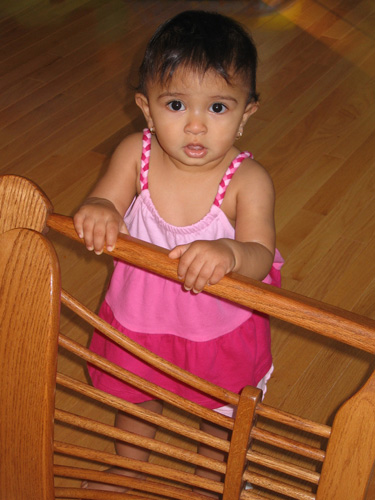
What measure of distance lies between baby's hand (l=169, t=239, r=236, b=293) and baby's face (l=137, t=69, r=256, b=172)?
0.22 m

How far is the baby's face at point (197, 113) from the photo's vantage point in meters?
1.01

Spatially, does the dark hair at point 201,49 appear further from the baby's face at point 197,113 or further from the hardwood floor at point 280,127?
the hardwood floor at point 280,127

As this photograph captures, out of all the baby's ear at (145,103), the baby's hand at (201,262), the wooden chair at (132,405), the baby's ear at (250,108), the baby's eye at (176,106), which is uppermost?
A: the baby's ear at (250,108)

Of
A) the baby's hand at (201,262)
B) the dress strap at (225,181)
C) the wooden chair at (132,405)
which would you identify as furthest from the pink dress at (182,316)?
the wooden chair at (132,405)

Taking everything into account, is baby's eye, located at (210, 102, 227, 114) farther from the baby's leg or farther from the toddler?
the baby's leg

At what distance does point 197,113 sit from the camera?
1017mm

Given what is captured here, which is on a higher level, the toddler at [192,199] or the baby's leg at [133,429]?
the toddler at [192,199]

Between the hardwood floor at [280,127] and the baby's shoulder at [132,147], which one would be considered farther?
the hardwood floor at [280,127]

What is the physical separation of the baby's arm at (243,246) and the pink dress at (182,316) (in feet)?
0.11

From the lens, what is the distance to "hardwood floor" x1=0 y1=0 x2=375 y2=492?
5.87 ft

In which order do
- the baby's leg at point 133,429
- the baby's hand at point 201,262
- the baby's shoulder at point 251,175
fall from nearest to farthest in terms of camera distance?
the baby's hand at point 201,262, the baby's shoulder at point 251,175, the baby's leg at point 133,429

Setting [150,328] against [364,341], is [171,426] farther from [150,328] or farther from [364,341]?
[150,328]

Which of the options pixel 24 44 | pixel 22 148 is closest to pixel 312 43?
pixel 24 44

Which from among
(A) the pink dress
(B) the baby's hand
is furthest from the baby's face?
(B) the baby's hand
